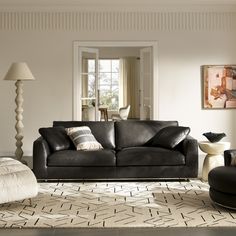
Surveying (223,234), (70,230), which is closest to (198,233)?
(223,234)

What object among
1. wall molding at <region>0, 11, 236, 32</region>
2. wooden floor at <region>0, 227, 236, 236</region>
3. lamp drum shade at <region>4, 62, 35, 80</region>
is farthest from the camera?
wall molding at <region>0, 11, 236, 32</region>

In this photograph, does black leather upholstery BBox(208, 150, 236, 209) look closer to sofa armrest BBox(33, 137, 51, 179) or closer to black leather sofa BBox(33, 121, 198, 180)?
black leather sofa BBox(33, 121, 198, 180)

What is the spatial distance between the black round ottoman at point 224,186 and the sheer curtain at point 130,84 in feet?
34.7

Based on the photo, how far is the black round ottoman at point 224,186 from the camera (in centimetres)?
453

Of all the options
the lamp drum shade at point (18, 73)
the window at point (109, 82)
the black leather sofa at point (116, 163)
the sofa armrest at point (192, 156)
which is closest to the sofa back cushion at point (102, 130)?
the black leather sofa at point (116, 163)

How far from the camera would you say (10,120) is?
8773 millimetres

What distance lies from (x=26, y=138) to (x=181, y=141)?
3608mm

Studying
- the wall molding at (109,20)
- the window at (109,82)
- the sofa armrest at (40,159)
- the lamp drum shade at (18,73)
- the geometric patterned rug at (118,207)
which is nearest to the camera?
the geometric patterned rug at (118,207)

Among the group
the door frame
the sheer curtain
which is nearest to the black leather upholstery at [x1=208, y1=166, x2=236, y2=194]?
the door frame

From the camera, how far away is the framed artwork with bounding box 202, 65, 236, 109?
875 centimetres

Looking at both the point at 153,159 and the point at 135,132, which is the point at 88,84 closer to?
the point at 135,132

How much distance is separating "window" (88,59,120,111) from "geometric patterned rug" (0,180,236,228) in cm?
972

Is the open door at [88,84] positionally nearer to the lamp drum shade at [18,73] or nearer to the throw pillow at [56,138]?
the lamp drum shade at [18,73]

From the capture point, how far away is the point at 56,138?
6363 millimetres
